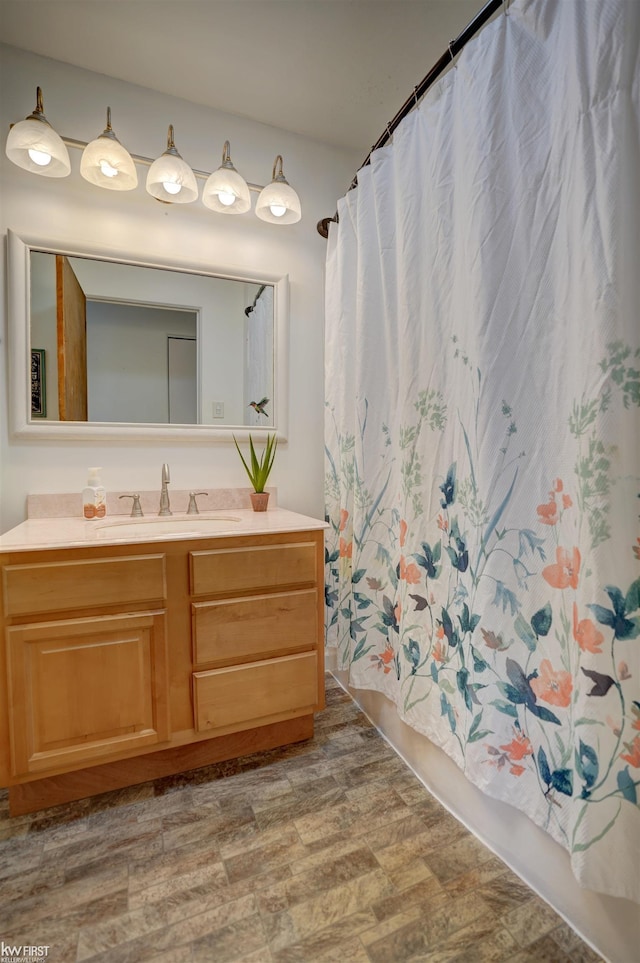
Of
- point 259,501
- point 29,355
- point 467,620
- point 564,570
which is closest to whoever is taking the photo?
point 564,570

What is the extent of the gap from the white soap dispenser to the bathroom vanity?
0.06 meters

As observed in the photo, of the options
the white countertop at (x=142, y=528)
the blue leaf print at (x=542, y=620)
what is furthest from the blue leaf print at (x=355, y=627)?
the blue leaf print at (x=542, y=620)

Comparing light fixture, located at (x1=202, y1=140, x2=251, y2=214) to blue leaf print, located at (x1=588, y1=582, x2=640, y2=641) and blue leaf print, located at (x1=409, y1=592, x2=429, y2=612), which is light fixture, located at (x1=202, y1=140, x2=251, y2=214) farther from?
blue leaf print, located at (x1=588, y1=582, x2=640, y2=641)

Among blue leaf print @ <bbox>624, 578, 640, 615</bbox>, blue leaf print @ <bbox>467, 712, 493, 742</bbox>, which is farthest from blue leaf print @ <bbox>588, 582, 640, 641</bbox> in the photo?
blue leaf print @ <bbox>467, 712, 493, 742</bbox>

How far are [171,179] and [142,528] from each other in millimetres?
1260

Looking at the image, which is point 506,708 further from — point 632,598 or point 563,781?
point 632,598

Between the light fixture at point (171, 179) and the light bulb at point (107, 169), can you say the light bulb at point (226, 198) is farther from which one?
the light bulb at point (107, 169)

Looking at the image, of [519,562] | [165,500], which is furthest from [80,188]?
[519,562]

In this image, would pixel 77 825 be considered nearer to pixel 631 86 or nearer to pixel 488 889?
pixel 488 889

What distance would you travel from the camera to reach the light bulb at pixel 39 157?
1.38 meters

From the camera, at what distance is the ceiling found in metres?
1.35

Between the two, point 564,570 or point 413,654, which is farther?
point 413,654

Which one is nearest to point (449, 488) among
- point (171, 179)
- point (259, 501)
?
point (259, 501)

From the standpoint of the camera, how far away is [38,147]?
4.48ft
